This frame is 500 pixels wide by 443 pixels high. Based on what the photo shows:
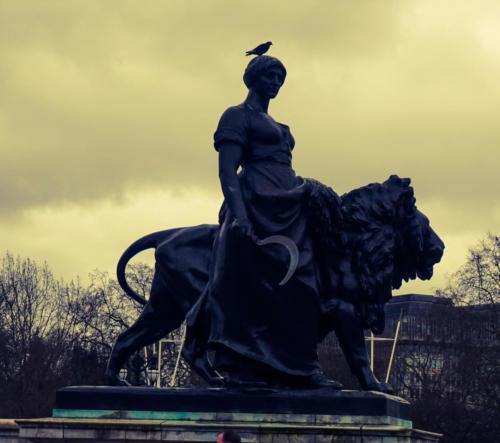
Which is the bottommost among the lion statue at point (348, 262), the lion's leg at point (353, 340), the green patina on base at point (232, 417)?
the green patina on base at point (232, 417)

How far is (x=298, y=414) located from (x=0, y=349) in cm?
4103

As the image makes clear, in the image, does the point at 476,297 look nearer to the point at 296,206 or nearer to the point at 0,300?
the point at 0,300

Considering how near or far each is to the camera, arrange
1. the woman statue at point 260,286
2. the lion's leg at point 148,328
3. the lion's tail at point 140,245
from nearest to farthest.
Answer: the woman statue at point 260,286
the lion's leg at point 148,328
the lion's tail at point 140,245

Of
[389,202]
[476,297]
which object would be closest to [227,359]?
[389,202]

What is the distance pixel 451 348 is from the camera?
58.1m

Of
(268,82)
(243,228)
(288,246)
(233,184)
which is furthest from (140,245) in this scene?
(268,82)

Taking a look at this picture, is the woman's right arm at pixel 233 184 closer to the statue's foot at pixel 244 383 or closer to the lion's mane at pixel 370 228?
the lion's mane at pixel 370 228

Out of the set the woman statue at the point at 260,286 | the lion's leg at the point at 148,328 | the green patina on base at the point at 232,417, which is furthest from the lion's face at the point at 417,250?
the lion's leg at the point at 148,328

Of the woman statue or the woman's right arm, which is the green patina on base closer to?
the woman statue

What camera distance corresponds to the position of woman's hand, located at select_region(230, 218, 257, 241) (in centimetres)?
1528

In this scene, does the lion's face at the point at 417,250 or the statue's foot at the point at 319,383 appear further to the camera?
the lion's face at the point at 417,250

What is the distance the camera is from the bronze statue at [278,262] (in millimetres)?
15477

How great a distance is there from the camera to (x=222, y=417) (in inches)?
595

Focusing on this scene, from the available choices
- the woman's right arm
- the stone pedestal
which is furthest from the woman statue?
the stone pedestal
